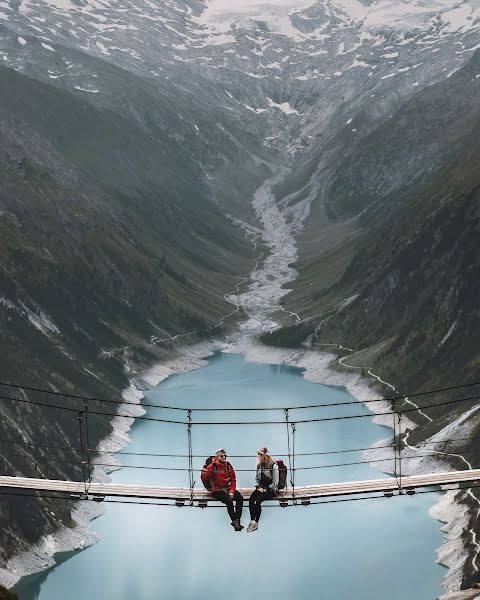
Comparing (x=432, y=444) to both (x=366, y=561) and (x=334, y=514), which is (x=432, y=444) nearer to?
(x=334, y=514)

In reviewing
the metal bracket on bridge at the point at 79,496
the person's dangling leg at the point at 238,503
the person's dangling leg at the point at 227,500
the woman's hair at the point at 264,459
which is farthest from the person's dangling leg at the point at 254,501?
the metal bracket on bridge at the point at 79,496

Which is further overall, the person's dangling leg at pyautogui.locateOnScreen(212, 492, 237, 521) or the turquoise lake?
the turquoise lake

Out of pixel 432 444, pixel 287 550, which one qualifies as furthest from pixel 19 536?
pixel 432 444

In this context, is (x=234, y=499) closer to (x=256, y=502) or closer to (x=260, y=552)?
(x=256, y=502)

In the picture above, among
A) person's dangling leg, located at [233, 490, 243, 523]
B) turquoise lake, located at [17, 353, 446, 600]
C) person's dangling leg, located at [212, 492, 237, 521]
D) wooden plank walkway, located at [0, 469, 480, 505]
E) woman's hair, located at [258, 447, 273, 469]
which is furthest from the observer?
Result: turquoise lake, located at [17, 353, 446, 600]

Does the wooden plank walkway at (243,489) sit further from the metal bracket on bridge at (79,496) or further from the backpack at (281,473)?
the backpack at (281,473)

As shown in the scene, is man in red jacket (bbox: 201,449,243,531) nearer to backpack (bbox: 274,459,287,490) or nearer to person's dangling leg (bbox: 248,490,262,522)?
person's dangling leg (bbox: 248,490,262,522)

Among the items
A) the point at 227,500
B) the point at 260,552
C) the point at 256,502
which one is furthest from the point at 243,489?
the point at 260,552

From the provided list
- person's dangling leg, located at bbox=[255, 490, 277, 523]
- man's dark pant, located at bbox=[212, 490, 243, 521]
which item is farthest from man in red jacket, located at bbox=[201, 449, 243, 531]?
person's dangling leg, located at bbox=[255, 490, 277, 523]
